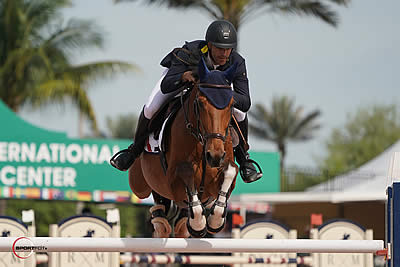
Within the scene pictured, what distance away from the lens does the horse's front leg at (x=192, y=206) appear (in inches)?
216

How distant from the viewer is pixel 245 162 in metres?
6.26

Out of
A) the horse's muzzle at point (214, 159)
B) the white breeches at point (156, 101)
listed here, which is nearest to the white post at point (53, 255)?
the white breeches at point (156, 101)

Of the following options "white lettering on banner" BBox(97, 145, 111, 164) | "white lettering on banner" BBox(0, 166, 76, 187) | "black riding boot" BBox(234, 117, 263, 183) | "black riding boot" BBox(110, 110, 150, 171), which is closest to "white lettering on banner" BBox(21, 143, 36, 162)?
"white lettering on banner" BBox(0, 166, 76, 187)

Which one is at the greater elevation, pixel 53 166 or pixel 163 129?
pixel 53 166

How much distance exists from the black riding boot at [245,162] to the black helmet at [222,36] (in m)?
0.86

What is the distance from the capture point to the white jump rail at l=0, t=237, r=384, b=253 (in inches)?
193

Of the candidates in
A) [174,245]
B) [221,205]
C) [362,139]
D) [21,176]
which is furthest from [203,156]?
[362,139]

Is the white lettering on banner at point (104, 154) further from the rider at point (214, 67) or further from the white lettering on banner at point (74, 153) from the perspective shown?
the rider at point (214, 67)

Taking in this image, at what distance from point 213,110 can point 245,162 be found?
1161mm

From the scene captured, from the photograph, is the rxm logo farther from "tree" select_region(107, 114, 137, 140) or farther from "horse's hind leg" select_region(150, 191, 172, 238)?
"tree" select_region(107, 114, 137, 140)

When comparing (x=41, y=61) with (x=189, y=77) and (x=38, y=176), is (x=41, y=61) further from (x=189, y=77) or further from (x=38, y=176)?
(x=189, y=77)

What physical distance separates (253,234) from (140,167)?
11.2 ft

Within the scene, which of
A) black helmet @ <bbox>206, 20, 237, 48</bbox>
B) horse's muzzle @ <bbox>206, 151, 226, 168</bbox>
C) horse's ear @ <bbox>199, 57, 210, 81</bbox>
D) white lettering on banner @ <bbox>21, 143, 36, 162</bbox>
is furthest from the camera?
white lettering on banner @ <bbox>21, 143, 36, 162</bbox>

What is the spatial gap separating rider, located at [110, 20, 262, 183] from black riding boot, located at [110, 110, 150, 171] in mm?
117
